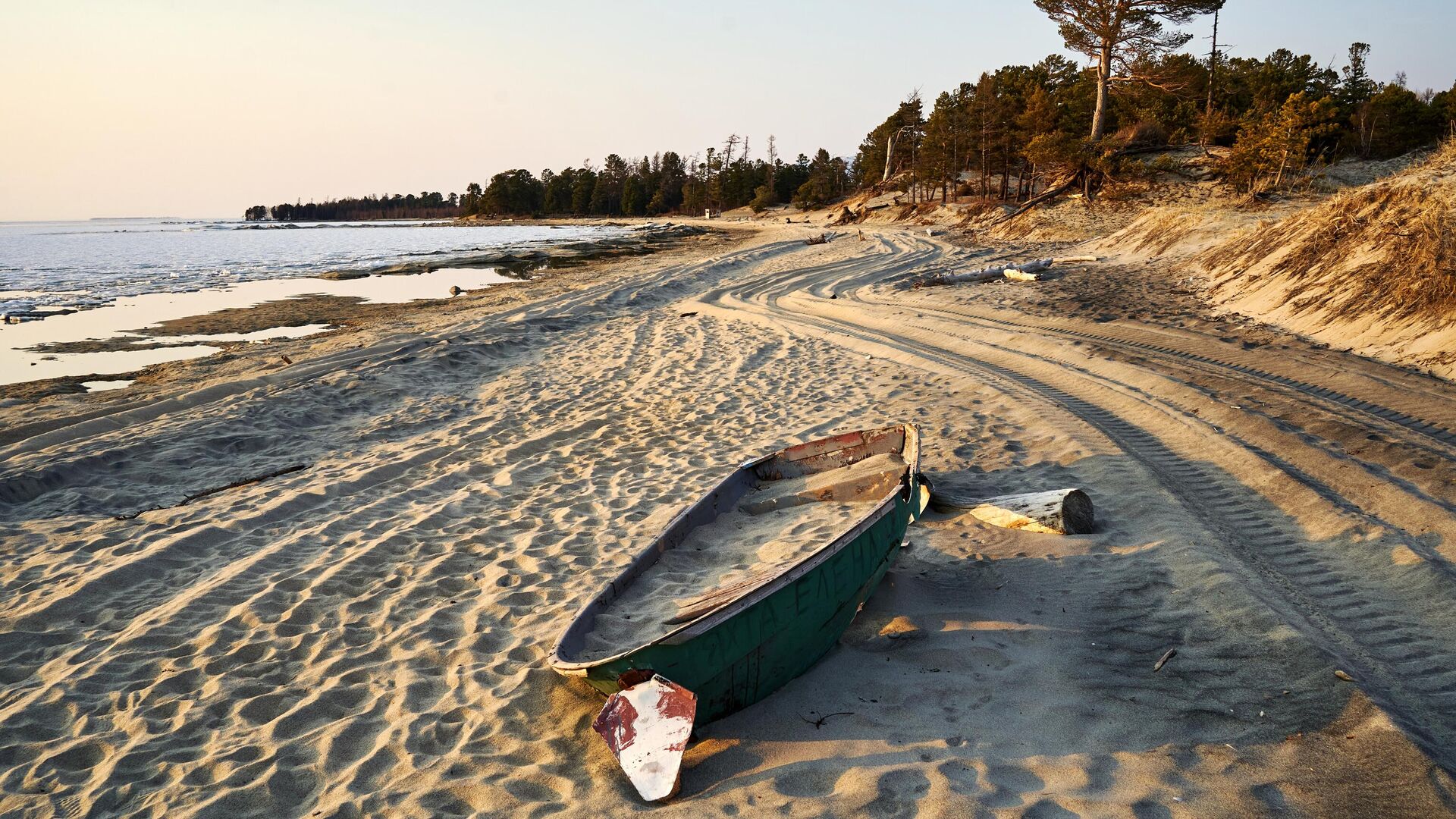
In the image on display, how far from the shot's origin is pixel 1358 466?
646 cm

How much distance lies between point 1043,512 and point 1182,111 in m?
36.4

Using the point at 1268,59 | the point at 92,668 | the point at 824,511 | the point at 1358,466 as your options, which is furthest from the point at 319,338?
the point at 1268,59

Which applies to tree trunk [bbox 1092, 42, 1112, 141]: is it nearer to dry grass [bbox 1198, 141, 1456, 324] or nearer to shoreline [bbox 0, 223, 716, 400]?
dry grass [bbox 1198, 141, 1456, 324]

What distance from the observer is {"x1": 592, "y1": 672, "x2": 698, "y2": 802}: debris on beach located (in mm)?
3438

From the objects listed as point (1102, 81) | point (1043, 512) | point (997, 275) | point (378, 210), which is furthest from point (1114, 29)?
point (378, 210)

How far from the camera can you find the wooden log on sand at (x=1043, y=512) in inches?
230

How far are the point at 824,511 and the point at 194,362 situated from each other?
1253 cm

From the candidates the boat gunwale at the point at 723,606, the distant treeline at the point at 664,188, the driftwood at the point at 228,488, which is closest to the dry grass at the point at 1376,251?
the boat gunwale at the point at 723,606

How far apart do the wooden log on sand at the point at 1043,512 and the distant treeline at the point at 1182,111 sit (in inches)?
825

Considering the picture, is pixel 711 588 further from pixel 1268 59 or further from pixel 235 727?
pixel 1268 59

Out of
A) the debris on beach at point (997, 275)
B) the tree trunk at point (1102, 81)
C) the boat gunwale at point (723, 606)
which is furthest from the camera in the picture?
the tree trunk at point (1102, 81)

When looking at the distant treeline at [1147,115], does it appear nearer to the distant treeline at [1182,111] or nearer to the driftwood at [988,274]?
the distant treeline at [1182,111]

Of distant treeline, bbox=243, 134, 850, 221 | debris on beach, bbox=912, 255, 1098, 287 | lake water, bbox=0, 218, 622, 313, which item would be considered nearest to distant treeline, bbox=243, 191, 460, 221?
distant treeline, bbox=243, 134, 850, 221

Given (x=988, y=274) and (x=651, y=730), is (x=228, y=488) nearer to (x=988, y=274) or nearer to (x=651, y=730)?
(x=651, y=730)
